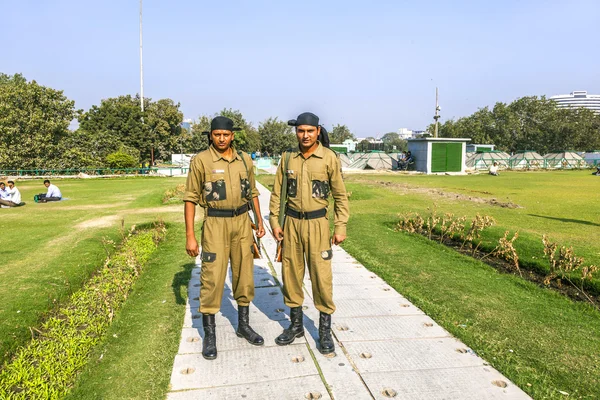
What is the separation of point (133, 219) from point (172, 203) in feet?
11.0

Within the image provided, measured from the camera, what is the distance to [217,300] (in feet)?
11.9

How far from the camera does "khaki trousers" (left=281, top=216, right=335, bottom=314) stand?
3.60m

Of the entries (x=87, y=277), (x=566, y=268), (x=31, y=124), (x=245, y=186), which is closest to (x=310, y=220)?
(x=245, y=186)

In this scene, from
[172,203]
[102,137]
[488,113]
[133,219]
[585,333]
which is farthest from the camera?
[488,113]

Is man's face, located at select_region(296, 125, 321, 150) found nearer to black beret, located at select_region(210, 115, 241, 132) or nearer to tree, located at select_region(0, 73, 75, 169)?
black beret, located at select_region(210, 115, 241, 132)

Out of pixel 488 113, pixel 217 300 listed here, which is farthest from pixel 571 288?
pixel 488 113

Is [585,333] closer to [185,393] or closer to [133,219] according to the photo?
[185,393]

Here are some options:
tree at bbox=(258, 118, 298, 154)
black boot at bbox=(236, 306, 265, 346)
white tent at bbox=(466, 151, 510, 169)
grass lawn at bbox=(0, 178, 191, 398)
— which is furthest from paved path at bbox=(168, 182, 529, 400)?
tree at bbox=(258, 118, 298, 154)

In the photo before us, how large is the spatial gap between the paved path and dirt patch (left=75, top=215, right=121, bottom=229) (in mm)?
6600

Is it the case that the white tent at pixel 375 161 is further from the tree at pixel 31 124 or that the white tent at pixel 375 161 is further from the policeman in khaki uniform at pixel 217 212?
the policeman in khaki uniform at pixel 217 212

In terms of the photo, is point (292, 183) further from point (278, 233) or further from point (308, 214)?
point (278, 233)

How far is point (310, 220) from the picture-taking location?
3617 mm

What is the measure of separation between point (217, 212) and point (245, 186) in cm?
33

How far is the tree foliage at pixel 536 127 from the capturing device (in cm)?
5159
